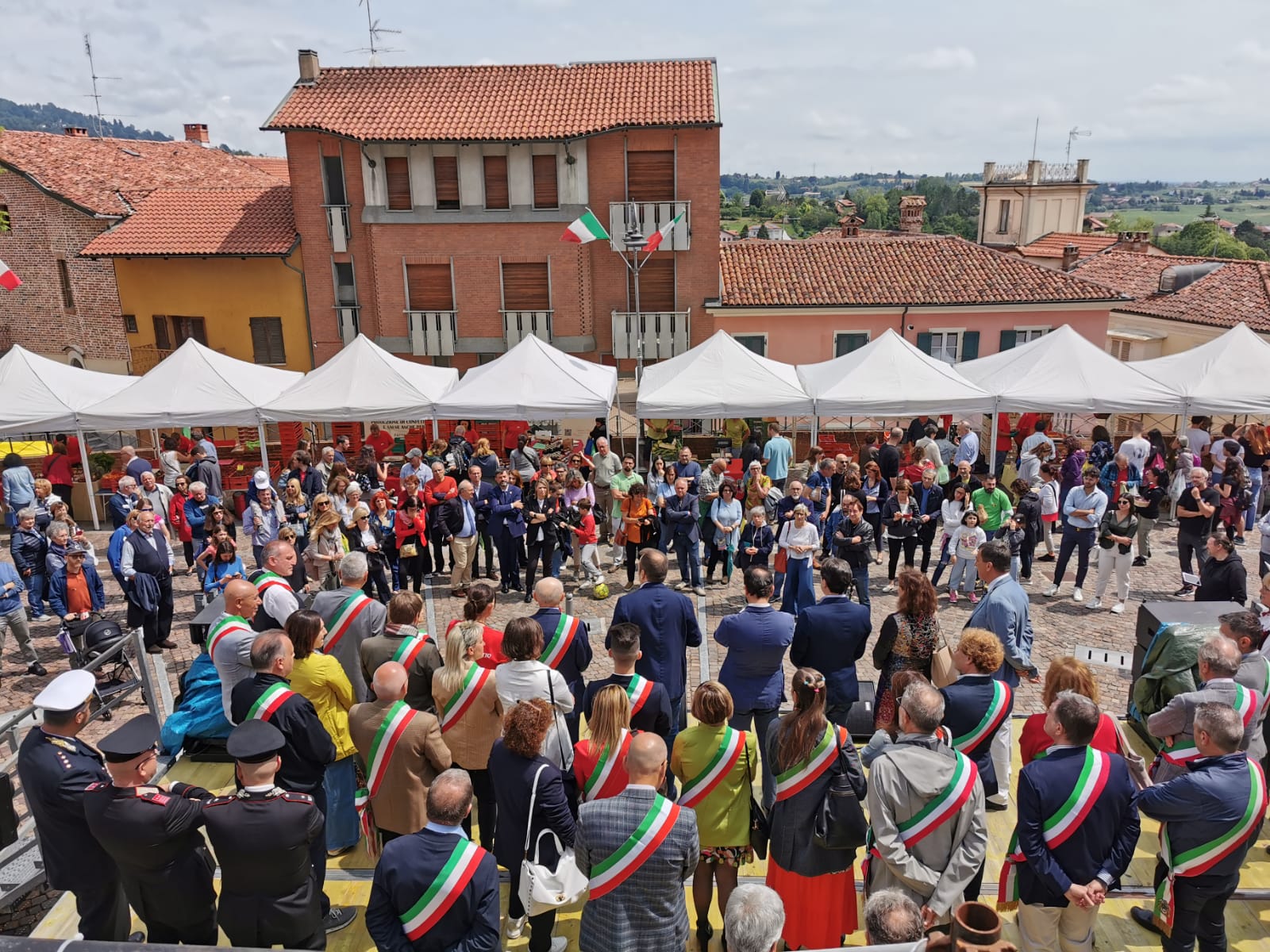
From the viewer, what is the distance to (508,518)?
10.1m

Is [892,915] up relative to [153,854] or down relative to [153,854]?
up

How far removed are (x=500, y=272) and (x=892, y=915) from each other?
2011 cm

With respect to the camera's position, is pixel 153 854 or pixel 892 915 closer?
pixel 892 915

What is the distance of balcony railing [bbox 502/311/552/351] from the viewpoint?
21.4 metres

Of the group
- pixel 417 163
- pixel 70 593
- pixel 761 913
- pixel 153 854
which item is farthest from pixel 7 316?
pixel 761 913

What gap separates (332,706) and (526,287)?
17.6 meters

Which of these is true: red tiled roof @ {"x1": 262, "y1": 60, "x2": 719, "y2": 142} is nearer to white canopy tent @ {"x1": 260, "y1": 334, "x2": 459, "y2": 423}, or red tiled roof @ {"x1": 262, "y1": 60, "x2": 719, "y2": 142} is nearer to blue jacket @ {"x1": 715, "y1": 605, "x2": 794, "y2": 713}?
white canopy tent @ {"x1": 260, "y1": 334, "x2": 459, "y2": 423}

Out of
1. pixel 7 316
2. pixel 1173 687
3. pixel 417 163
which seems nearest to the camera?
pixel 1173 687

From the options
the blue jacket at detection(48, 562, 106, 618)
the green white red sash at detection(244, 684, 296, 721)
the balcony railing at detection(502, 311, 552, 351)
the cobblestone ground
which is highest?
the balcony railing at detection(502, 311, 552, 351)

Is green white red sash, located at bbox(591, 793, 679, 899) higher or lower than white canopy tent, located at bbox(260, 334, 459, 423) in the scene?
lower

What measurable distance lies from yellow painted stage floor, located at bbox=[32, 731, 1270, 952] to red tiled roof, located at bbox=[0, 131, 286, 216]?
25.6 meters

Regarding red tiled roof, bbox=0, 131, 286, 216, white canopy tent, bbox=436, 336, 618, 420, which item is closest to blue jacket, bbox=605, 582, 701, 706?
white canopy tent, bbox=436, 336, 618, 420

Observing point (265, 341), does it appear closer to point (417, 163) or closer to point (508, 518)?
point (417, 163)

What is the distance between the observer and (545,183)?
20.9 m
